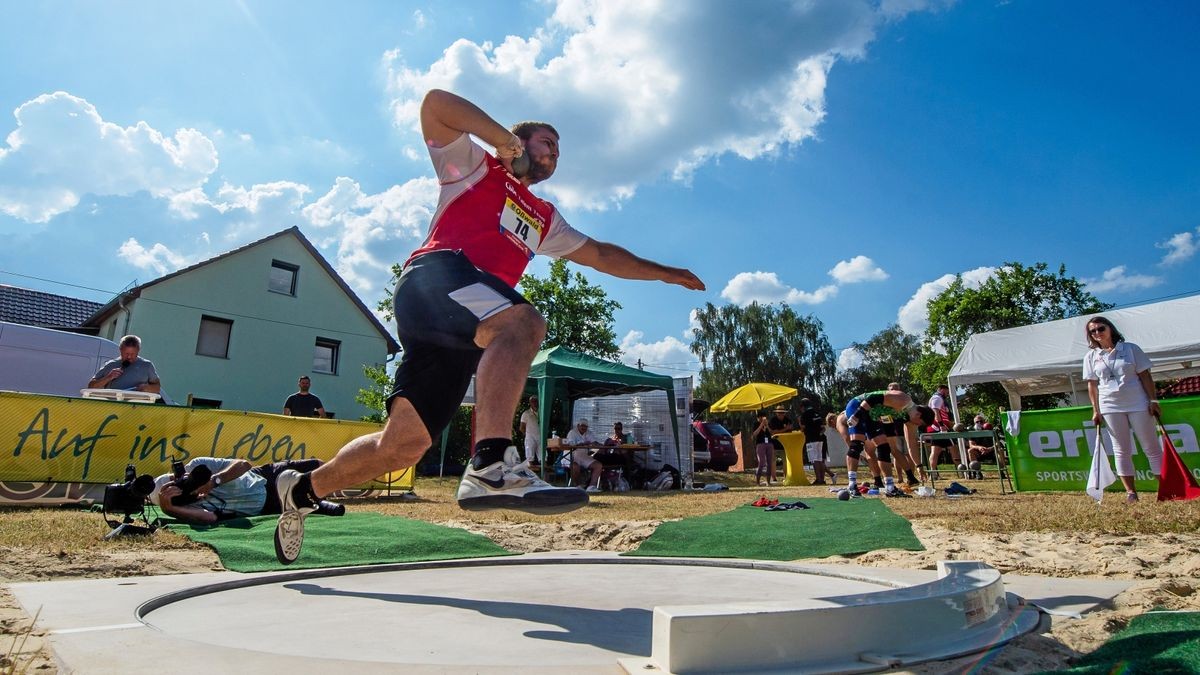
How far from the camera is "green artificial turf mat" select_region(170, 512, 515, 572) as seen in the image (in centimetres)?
328

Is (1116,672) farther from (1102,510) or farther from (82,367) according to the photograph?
(82,367)

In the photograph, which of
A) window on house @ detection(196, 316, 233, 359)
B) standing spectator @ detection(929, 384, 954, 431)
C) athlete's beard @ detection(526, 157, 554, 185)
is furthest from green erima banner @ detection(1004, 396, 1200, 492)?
window on house @ detection(196, 316, 233, 359)

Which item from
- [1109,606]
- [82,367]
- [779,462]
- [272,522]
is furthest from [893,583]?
[779,462]

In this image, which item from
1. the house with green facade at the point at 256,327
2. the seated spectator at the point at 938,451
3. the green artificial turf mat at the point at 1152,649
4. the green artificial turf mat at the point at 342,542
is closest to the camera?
the green artificial turf mat at the point at 1152,649

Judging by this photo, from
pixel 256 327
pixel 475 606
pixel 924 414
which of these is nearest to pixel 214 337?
pixel 256 327

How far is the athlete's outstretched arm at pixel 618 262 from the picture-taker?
300 cm

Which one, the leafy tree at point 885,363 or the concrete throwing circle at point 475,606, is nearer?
the concrete throwing circle at point 475,606

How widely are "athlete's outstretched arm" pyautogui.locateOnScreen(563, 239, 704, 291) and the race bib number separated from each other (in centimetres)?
25

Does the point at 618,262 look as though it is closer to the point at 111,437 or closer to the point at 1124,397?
the point at 1124,397

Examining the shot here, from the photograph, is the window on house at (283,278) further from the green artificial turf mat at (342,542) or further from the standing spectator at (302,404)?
the green artificial turf mat at (342,542)

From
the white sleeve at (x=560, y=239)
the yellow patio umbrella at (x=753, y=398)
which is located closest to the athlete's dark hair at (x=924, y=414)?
the yellow patio umbrella at (x=753, y=398)

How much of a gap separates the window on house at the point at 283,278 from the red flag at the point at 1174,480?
24.4m

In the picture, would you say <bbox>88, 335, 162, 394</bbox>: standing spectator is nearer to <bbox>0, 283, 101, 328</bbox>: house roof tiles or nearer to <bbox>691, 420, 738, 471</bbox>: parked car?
<bbox>691, 420, 738, 471</bbox>: parked car

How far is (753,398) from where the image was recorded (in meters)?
15.7
